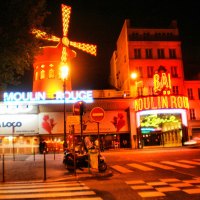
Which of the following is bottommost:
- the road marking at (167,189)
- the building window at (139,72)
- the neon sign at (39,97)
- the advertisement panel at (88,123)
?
the road marking at (167,189)

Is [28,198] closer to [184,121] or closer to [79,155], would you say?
→ [79,155]

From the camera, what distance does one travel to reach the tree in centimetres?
1259

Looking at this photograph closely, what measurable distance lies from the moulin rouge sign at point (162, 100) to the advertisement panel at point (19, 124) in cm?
1130

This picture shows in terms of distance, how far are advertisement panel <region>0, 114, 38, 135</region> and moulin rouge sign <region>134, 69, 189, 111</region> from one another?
37.1 ft

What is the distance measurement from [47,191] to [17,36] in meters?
6.34

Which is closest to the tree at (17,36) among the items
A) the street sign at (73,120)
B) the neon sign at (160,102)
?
the street sign at (73,120)

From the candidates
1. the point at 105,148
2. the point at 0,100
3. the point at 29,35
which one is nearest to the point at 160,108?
the point at 105,148

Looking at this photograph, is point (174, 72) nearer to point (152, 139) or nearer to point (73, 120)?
point (152, 139)

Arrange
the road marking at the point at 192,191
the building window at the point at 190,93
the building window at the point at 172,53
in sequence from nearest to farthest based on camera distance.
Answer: the road marking at the point at 192,191
the building window at the point at 190,93
the building window at the point at 172,53

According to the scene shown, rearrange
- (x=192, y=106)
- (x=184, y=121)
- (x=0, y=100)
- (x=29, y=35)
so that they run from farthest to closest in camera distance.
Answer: (x=192, y=106), (x=184, y=121), (x=0, y=100), (x=29, y=35)

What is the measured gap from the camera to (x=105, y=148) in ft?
121

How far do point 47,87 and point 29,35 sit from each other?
25344 mm

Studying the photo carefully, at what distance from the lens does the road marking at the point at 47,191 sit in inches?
361

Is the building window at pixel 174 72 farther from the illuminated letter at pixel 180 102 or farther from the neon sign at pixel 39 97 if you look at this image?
the neon sign at pixel 39 97
